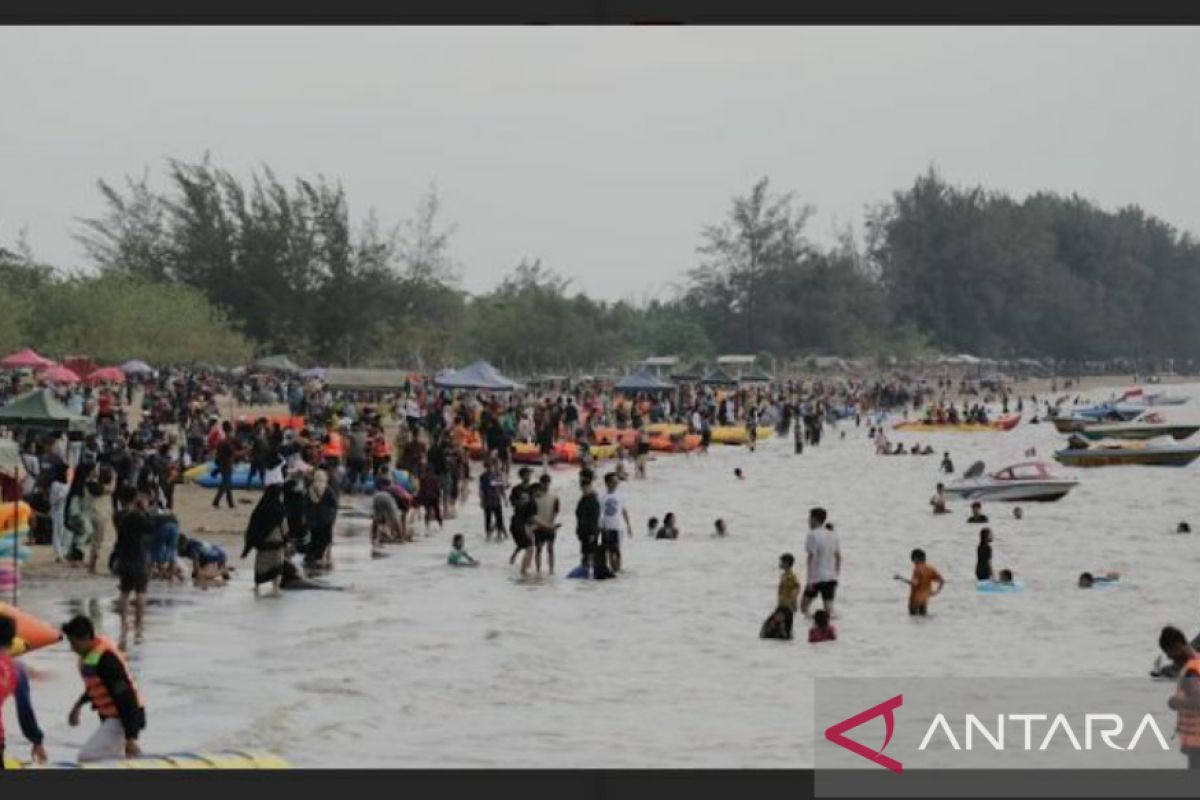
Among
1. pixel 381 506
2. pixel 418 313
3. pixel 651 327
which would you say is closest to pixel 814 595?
pixel 381 506

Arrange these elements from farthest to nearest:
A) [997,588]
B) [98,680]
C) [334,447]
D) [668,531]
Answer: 1. [334,447]
2. [668,531]
3. [997,588]
4. [98,680]

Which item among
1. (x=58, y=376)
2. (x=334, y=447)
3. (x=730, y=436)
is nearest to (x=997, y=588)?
(x=334, y=447)

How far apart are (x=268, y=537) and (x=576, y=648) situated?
339 centimetres

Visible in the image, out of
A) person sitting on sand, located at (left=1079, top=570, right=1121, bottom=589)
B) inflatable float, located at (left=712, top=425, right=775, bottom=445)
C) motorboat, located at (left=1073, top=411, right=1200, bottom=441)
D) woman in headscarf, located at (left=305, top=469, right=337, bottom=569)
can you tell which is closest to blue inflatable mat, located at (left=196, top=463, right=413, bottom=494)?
woman in headscarf, located at (left=305, top=469, right=337, bottom=569)

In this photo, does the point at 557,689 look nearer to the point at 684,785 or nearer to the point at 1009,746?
the point at 1009,746

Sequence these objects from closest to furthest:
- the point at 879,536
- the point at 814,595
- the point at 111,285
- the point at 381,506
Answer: the point at 814,595 → the point at 381,506 → the point at 879,536 → the point at 111,285

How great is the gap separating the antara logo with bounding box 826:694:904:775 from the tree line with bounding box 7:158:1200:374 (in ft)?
140

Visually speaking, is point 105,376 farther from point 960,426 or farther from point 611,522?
point 960,426

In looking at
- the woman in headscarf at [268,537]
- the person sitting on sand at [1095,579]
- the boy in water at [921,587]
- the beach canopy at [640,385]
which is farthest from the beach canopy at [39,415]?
the beach canopy at [640,385]

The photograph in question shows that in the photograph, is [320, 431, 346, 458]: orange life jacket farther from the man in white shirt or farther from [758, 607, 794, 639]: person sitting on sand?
the man in white shirt

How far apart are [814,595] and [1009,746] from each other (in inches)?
214

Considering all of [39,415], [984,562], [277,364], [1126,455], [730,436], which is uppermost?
[277,364]

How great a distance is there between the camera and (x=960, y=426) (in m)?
72.5
